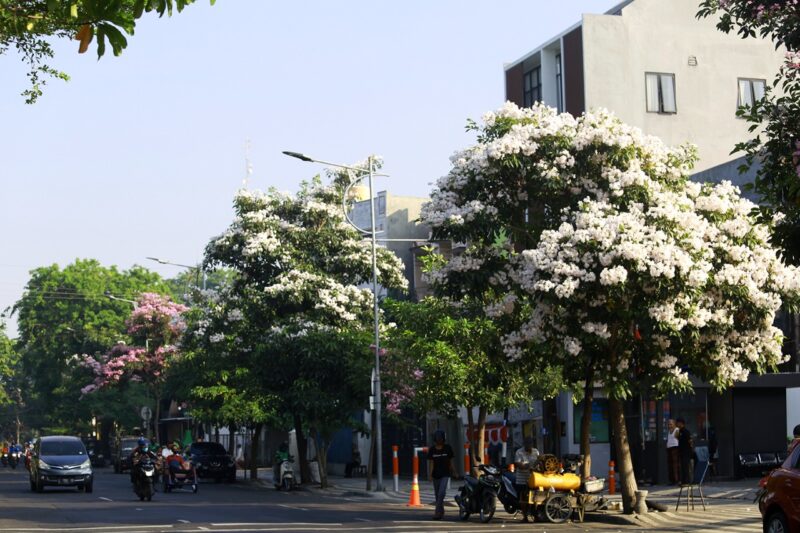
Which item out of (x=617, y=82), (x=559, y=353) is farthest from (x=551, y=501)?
(x=617, y=82)

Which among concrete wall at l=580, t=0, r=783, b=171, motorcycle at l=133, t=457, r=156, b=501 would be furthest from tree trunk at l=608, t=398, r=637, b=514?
concrete wall at l=580, t=0, r=783, b=171

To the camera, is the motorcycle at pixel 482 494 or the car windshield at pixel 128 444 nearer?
the motorcycle at pixel 482 494

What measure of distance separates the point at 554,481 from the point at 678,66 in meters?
28.6

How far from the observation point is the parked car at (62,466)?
3934cm

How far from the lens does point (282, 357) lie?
4197cm

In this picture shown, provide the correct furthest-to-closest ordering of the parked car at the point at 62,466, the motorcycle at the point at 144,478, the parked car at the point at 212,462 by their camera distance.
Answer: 1. the parked car at the point at 212,462
2. the parked car at the point at 62,466
3. the motorcycle at the point at 144,478

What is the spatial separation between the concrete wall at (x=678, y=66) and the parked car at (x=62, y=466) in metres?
22.0

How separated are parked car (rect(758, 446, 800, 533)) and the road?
18.7 feet

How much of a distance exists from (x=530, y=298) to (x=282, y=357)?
747 inches

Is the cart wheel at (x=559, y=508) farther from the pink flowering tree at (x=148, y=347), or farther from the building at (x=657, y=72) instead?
the pink flowering tree at (x=148, y=347)

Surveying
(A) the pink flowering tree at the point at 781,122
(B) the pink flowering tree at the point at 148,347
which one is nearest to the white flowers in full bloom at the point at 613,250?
(A) the pink flowering tree at the point at 781,122

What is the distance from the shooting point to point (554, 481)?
25.1 meters

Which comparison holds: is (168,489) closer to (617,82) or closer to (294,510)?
(294,510)

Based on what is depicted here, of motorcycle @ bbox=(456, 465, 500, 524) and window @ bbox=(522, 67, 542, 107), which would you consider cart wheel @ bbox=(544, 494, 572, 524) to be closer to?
motorcycle @ bbox=(456, 465, 500, 524)
